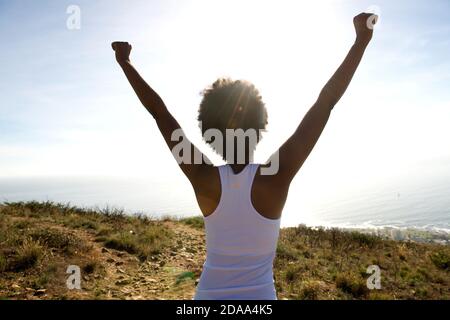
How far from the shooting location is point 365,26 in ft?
6.22

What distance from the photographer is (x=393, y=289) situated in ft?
31.9

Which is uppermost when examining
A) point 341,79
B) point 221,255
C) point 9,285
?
point 341,79

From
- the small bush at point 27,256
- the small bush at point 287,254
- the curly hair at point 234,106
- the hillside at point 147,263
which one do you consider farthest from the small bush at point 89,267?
the curly hair at point 234,106

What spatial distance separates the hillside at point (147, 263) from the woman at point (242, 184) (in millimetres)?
6316

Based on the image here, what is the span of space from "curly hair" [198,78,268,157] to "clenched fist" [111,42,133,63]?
2.53 feet

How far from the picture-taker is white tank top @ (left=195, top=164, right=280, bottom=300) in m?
1.62

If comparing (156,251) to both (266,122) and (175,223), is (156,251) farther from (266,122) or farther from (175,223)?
(266,122)

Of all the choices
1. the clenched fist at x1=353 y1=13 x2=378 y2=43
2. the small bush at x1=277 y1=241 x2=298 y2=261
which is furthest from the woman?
the small bush at x1=277 y1=241 x2=298 y2=261

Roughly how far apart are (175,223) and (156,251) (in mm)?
6658

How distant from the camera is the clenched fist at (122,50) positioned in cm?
222

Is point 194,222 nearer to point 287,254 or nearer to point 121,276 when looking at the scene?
point 287,254

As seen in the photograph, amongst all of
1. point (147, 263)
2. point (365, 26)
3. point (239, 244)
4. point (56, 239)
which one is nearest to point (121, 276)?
point (147, 263)

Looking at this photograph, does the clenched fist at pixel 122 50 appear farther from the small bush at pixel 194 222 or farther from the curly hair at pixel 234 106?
the small bush at pixel 194 222
